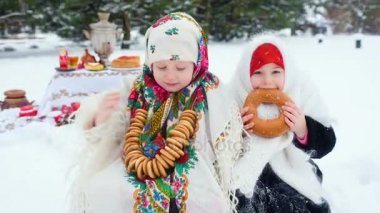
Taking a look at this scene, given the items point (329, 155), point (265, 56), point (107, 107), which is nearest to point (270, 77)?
point (265, 56)

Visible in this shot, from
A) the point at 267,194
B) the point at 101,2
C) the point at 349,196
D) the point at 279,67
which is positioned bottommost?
the point at 349,196

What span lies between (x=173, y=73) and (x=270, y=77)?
0.42 metres

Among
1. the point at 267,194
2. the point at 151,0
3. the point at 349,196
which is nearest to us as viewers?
the point at 267,194

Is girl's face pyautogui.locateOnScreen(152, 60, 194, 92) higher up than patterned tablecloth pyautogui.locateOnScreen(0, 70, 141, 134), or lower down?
higher up

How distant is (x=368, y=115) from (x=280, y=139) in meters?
3.87

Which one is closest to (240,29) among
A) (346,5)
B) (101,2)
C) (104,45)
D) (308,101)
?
(101,2)

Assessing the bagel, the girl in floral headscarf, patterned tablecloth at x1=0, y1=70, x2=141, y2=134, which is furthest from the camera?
patterned tablecloth at x1=0, y1=70, x2=141, y2=134

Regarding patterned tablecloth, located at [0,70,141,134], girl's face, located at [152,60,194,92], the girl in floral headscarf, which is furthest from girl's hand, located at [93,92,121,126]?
patterned tablecloth, located at [0,70,141,134]

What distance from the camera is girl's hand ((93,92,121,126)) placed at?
1.74 m

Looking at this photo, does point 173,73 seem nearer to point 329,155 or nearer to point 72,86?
point 329,155

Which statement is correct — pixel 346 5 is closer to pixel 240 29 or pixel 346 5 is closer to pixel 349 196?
pixel 240 29

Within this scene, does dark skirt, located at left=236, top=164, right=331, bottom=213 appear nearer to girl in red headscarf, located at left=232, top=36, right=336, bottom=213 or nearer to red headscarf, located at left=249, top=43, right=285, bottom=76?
girl in red headscarf, located at left=232, top=36, right=336, bottom=213

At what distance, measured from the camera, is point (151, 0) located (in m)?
11.9

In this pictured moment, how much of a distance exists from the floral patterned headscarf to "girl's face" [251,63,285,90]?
192mm
